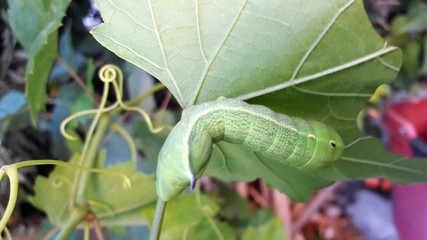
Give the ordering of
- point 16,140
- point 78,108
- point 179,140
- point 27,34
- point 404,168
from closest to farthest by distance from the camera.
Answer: point 179,140 → point 404,168 → point 27,34 → point 78,108 → point 16,140

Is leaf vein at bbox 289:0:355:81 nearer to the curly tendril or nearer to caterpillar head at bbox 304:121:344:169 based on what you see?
caterpillar head at bbox 304:121:344:169

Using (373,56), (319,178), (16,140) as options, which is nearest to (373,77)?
(373,56)

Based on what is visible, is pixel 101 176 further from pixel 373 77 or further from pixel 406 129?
pixel 406 129

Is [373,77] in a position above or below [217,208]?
above

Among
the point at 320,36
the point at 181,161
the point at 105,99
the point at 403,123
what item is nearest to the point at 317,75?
the point at 320,36

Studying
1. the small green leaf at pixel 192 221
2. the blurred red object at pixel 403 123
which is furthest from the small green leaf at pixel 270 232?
the blurred red object at pixel 403 123

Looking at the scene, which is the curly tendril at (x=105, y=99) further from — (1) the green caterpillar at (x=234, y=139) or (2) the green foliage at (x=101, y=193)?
(1) the green caterpillar at (x=234, y=139)

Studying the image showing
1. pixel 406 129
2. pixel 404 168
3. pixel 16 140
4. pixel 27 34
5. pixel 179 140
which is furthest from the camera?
pixel 406 129

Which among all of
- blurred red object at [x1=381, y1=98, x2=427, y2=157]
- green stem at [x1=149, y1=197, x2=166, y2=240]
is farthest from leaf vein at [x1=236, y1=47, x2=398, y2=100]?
blurred red object at [x1=381, y1=98, x2=427, y2=157]
